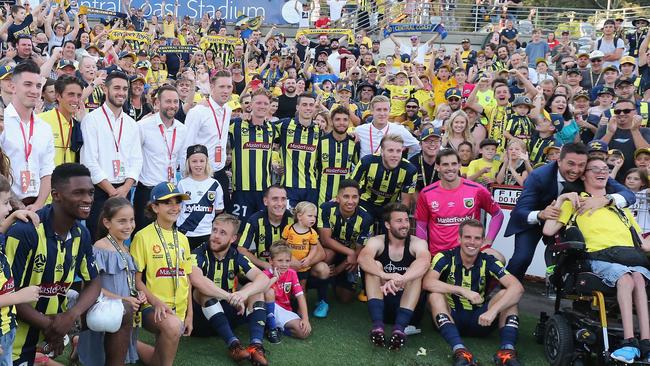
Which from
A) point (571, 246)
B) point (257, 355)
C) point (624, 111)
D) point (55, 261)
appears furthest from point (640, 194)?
point (55, 261)

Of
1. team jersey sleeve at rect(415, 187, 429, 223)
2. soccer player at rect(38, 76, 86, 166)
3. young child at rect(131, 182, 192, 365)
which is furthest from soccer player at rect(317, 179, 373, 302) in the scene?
soccer player at rect(38, 76, 86, 166)

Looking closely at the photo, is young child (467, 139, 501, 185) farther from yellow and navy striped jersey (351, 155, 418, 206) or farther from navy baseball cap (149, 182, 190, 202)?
navy baseball cap (149, 182, 190, 202)

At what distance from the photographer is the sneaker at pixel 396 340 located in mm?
5602

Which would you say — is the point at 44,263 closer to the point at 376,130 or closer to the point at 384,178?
the point at 384,178

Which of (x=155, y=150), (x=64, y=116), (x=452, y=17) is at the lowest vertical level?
(x=155, y=150)

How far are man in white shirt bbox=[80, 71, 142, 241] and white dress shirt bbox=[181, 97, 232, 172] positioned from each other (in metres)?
0.89

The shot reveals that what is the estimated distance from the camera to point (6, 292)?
11.4ft

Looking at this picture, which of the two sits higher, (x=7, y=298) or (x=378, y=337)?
(x=7, y=298)

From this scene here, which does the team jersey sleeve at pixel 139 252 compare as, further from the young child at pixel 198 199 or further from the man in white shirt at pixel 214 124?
the man in white shirt at pixel 214 124

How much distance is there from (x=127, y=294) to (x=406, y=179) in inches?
135

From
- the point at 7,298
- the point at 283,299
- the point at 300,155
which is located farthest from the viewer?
the point at 300,155

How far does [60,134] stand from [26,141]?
2.39ft

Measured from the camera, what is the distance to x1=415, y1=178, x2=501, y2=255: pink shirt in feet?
21.6

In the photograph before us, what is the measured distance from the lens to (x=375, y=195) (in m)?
7.19
